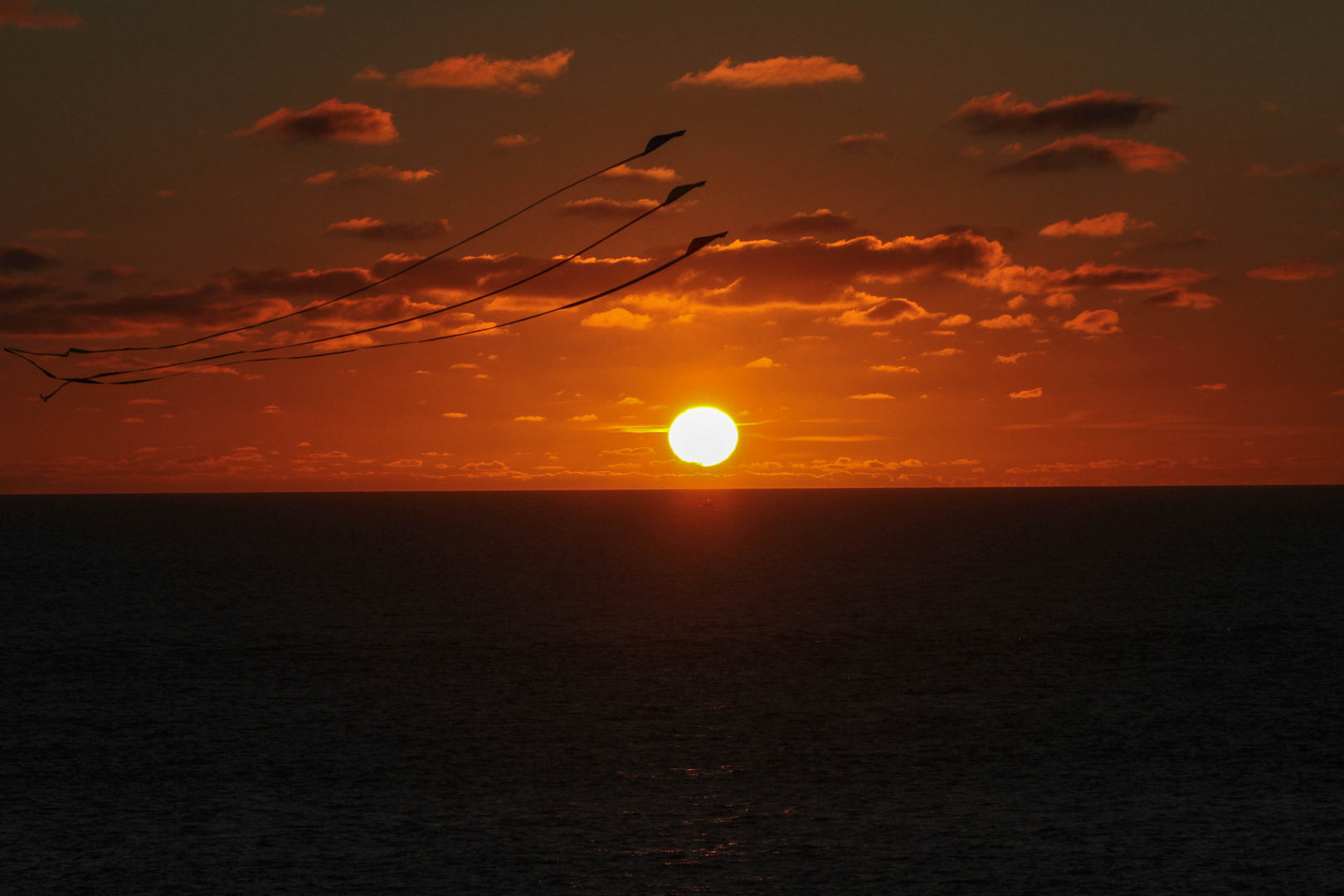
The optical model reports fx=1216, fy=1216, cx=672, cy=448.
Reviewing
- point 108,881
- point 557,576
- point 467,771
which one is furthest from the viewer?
point 557,576

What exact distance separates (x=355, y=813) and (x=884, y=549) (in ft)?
530

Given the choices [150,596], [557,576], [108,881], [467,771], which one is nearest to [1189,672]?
[467,771]

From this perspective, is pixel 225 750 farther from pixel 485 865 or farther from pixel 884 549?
pixel 884 549

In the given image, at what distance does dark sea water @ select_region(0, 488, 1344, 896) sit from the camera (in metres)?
34.0

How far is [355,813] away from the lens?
3972 centimetres

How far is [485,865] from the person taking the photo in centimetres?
3381

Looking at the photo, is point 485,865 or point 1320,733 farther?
point 1320,733

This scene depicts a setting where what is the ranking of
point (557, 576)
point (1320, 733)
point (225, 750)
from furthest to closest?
1. point (557, 576)
2. point (1320, 733)
3. point (225, 750)

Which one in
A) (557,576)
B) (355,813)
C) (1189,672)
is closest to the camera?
(355,813)

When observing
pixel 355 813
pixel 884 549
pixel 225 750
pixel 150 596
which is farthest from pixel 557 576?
pixel 355 813

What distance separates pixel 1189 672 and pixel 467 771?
46849mm

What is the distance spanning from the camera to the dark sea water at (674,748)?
112 feet

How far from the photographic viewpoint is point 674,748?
49.2 meters

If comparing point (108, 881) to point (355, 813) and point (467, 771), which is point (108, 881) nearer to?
point (355, 813)
